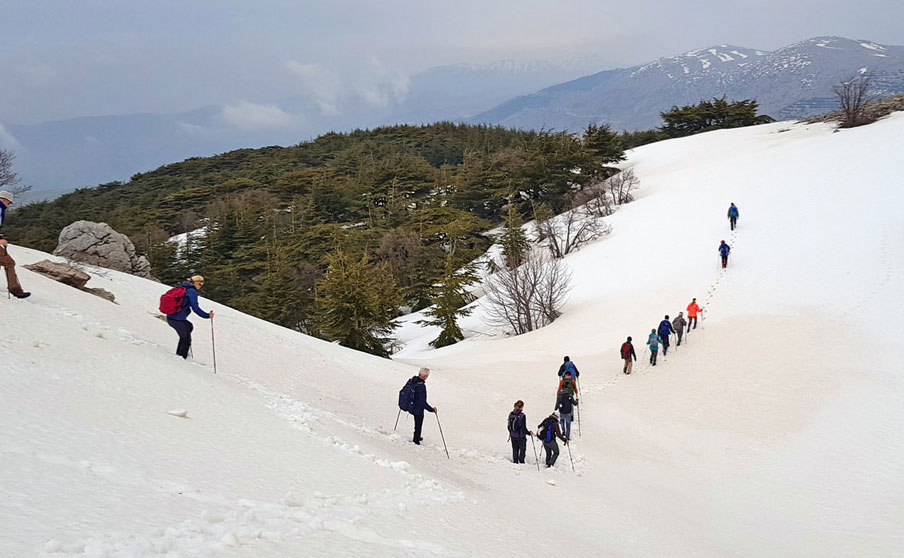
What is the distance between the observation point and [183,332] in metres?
10.3

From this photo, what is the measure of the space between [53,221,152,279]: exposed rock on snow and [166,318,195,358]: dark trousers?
1287 centimetres

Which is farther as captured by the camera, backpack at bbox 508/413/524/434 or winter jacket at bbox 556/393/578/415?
winter jacket at bbox 556/393/578/415

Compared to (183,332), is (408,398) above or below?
below

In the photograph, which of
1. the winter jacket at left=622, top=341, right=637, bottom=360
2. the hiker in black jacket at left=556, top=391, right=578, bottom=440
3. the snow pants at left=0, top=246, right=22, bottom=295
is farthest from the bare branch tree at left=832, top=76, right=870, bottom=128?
the snow pants at left=0, top=246, right=22, bottom=295

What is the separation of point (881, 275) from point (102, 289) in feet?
98.6

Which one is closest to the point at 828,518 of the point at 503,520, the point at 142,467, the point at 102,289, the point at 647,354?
the point at 503,520

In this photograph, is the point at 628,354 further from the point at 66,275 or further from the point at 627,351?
the point at 66,275

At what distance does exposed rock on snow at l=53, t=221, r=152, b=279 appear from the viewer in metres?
20.9

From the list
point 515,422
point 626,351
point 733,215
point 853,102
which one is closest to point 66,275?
point 515,422

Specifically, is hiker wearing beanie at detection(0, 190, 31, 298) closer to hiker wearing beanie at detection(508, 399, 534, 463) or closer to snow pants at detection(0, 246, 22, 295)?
snow pants at detection(0, 246, 22, 295)

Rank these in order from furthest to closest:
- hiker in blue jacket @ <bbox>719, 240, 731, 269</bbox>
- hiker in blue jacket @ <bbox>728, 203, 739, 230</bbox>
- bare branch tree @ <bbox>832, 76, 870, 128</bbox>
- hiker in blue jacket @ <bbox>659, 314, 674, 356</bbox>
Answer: bare branch tree @ <bbox>832, 76, 870, 128</bbox>, hiker in blue jacket @ <bbox>728, 203, 739, 230</bbox>, hiker in blue jacket @ <bbox>719, 240, 731, 269</bbox>, hiker in blue jacket @ <bbox>659, 314, 674, 356</bbox>

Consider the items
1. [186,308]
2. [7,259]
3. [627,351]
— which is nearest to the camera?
[7,259]

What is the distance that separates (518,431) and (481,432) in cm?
262

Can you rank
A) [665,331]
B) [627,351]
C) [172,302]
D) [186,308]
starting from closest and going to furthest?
[172,302], [186,308], [627,351], [665,331]
